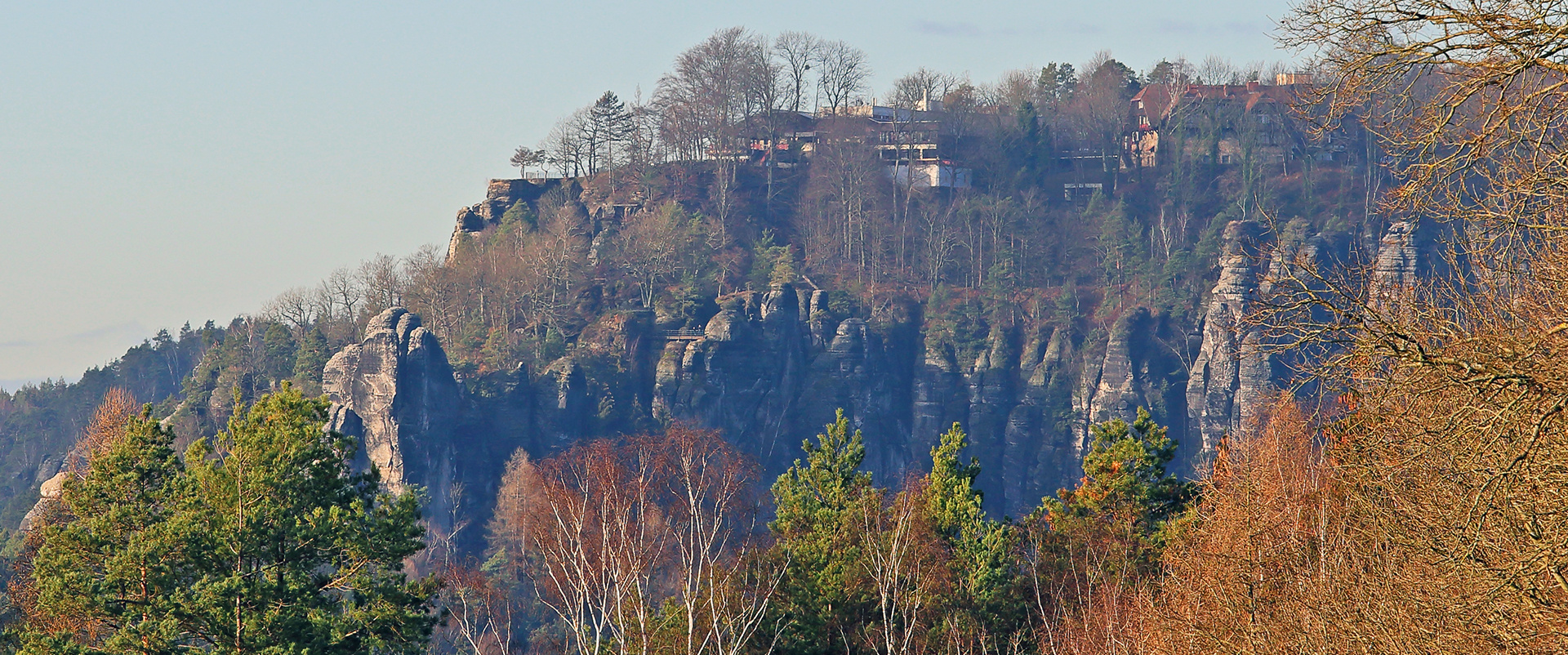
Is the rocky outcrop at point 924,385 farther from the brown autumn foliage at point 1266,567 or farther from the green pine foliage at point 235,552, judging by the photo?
the green pine foliage at point 235,552

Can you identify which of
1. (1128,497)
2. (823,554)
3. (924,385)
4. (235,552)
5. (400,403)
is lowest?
(924,385)

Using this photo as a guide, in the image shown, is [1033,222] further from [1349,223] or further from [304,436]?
[304,436]

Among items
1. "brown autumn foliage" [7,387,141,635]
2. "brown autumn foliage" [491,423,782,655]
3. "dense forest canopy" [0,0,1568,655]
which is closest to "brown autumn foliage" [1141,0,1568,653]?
"dense forest canopy" [0,0,1568,655]

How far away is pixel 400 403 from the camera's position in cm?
7850

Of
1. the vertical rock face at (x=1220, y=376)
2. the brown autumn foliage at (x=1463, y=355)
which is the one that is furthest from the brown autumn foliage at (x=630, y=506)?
the brown autumn foliage at (x=1463, y=355)

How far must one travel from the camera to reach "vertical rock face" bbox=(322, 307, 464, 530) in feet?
256

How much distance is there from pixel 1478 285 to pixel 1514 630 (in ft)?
11.4

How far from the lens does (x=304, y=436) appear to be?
26.3 metres

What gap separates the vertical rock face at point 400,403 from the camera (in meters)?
78.1

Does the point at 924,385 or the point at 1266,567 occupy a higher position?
the point at 1266,567

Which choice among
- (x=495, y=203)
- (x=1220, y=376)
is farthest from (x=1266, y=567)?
(x=495, y=203)

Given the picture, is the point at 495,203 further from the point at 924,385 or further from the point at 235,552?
the point at 235,552

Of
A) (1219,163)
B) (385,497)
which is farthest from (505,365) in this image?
(385,497)

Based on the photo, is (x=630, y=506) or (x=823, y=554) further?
(x=630, y=506)
